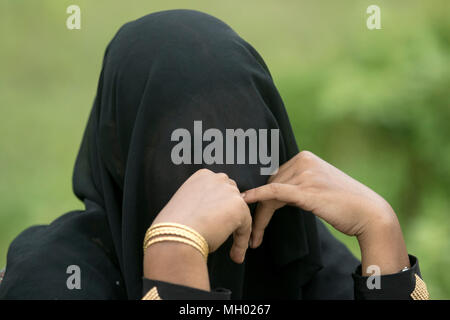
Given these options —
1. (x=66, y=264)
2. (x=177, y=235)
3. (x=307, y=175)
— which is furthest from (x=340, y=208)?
(x=66, y=264)

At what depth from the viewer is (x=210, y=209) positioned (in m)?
1.03

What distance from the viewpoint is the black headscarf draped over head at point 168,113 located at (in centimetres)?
111

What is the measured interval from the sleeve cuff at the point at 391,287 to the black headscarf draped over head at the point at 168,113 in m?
0.17

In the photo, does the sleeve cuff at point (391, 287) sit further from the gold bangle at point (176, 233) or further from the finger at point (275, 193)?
the gold bangle at point (176, 233)

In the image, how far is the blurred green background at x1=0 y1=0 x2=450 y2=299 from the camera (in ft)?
10.6

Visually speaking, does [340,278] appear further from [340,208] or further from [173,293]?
[173,293]

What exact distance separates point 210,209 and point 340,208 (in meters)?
0.30

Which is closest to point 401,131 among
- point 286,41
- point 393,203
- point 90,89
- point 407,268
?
point 393,203

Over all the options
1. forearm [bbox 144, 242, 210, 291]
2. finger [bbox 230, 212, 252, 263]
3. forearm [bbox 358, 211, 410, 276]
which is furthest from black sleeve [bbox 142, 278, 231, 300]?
forearm [bbox 358, 211, 410, 276]

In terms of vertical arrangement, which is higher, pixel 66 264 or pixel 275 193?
pixel 275 193

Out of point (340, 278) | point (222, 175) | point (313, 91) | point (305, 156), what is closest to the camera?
point (222, 175)
